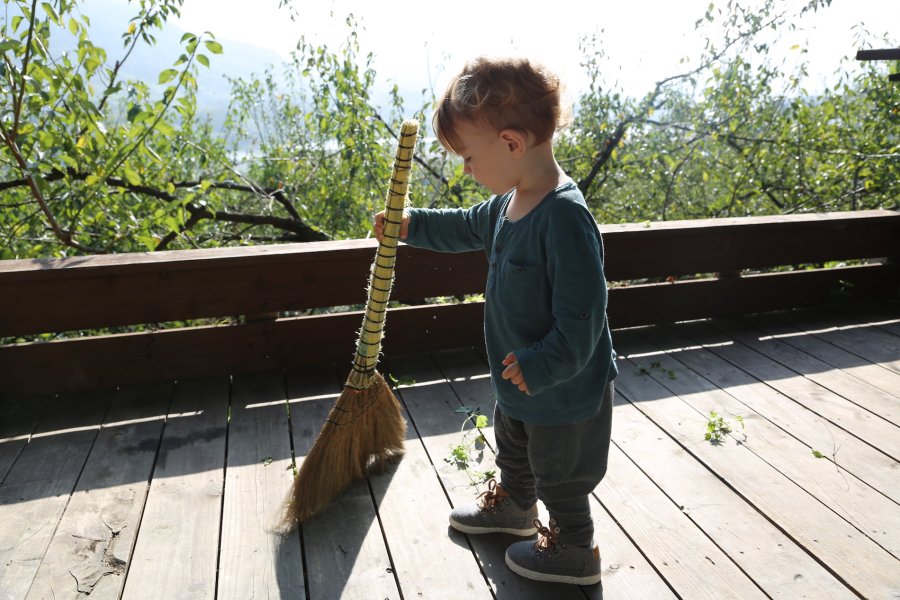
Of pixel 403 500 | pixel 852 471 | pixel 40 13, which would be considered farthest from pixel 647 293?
pixel 40 13

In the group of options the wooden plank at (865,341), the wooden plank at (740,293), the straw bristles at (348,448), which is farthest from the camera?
the wooden plank at (740,293)

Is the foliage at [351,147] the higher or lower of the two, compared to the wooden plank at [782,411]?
higher

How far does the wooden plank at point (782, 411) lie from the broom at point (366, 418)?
131cm

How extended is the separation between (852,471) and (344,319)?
188 cm

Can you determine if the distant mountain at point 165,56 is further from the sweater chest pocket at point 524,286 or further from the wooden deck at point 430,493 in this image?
the sweater chest pocket at point 524,286

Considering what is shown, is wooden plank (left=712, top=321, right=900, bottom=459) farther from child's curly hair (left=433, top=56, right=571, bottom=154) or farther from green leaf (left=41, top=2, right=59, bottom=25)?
green leaf (left=41, top=2, right=59, bottom=25)

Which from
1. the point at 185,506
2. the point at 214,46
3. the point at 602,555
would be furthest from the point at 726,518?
the point at 214,46

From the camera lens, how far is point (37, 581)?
5.74ft

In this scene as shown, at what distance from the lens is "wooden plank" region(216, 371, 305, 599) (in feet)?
5.81

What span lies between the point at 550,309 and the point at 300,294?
1537 millimetres

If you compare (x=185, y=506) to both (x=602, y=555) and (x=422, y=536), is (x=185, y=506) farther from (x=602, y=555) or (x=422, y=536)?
(x=602, y=555)

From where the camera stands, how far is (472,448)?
2389mm

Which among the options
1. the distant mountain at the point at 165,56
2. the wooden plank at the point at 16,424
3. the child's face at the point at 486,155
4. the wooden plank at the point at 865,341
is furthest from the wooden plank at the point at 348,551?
the wooden plank at the point at 865,341

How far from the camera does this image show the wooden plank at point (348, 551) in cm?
175
